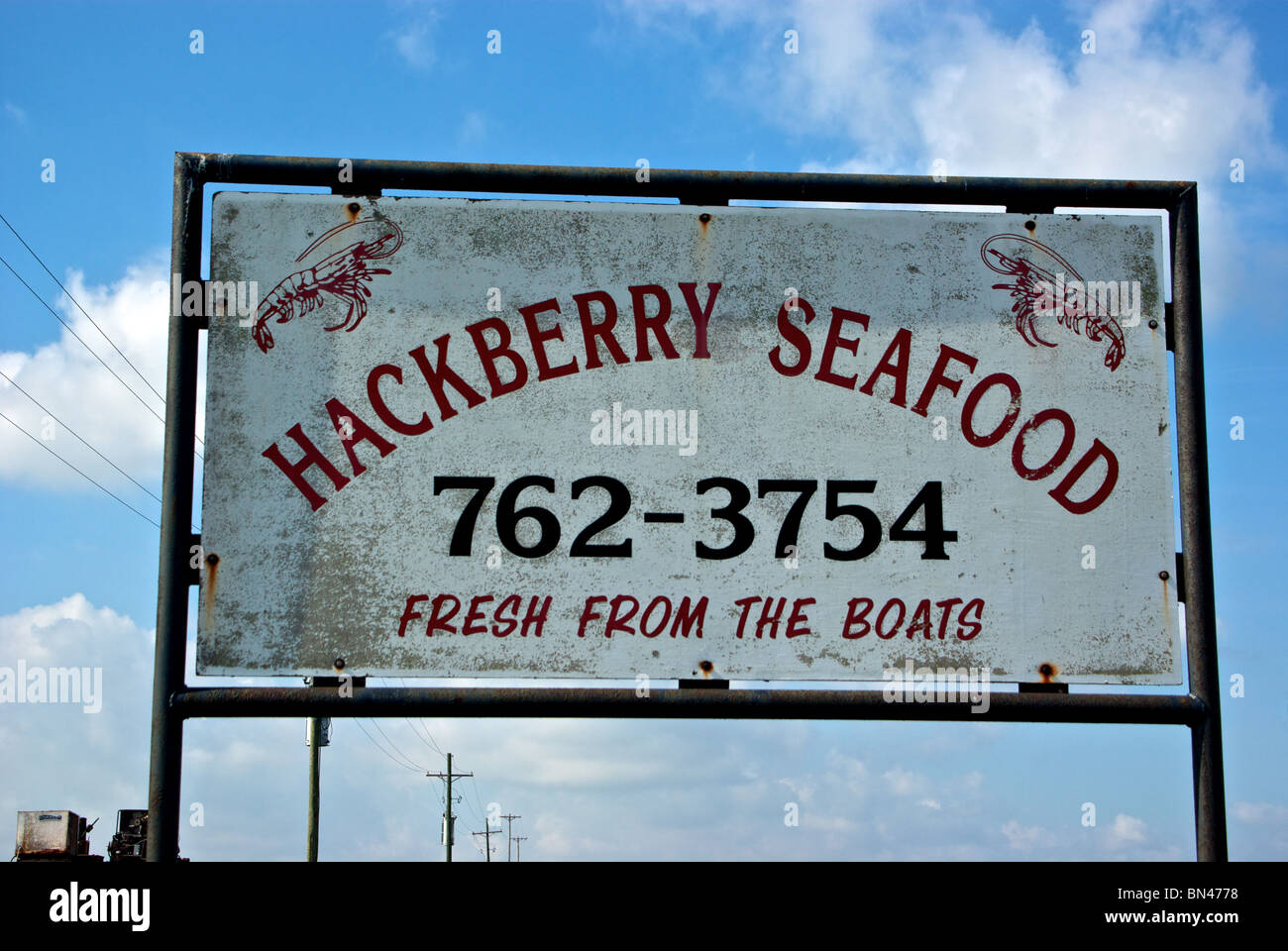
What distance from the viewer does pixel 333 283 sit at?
5031mm

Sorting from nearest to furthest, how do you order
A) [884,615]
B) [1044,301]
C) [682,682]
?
[682,682], [884,615], [1044,301]

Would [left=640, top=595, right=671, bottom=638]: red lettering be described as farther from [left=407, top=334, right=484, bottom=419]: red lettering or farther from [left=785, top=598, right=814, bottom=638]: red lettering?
[left=407, top=334, right=484, bottom=419]: red lettering

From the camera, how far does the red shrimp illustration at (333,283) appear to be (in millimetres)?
4988

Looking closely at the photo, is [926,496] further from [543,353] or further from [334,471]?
[334,471]

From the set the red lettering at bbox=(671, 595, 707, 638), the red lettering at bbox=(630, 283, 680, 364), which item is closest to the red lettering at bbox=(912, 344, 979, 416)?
the red lettering at bbox=(630, 283, 680, 364)

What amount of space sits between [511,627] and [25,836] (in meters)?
12.0

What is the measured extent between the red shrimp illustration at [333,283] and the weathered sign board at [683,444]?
0.01 metres

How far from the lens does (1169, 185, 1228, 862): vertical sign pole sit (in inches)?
187

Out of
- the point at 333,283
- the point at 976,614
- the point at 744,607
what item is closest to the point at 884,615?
the point at 976,614

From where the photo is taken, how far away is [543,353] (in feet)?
16.5

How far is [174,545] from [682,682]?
191 centimetres

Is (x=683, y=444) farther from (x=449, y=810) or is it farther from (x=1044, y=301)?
(x=449, y=810)
